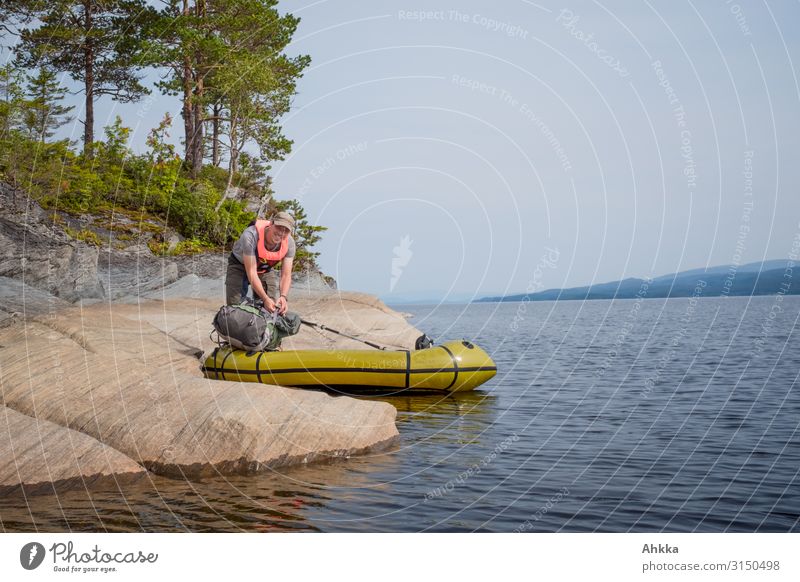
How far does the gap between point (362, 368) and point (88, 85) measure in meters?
29.4

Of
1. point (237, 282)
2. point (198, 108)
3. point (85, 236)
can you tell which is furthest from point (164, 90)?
point (237, 282)

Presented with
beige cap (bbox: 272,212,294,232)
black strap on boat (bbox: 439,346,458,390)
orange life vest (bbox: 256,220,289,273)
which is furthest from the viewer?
black strap on boat (bbox: 439,346,458,390)

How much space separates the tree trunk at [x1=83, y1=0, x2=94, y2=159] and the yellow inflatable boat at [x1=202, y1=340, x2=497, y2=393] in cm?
2562

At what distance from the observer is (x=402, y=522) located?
784 centimetres

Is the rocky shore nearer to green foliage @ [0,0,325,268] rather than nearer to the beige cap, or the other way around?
the beige cap

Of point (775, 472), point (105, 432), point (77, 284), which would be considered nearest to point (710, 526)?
point (775, 472)

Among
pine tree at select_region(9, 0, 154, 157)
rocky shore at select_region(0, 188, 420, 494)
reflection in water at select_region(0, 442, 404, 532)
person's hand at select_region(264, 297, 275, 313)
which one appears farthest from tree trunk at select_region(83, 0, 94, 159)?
reflection in water at select_region(0, 442, 404, 532)

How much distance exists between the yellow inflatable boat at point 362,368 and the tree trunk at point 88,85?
84.1ft

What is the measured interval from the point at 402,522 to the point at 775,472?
5.25 metres

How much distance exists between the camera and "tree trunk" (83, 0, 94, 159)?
35750 mm

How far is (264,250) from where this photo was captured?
1400cm

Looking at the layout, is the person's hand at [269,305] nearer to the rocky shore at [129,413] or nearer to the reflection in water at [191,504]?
the rocky shore at [129,413]

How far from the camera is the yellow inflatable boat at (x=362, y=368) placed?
49.4 feet
